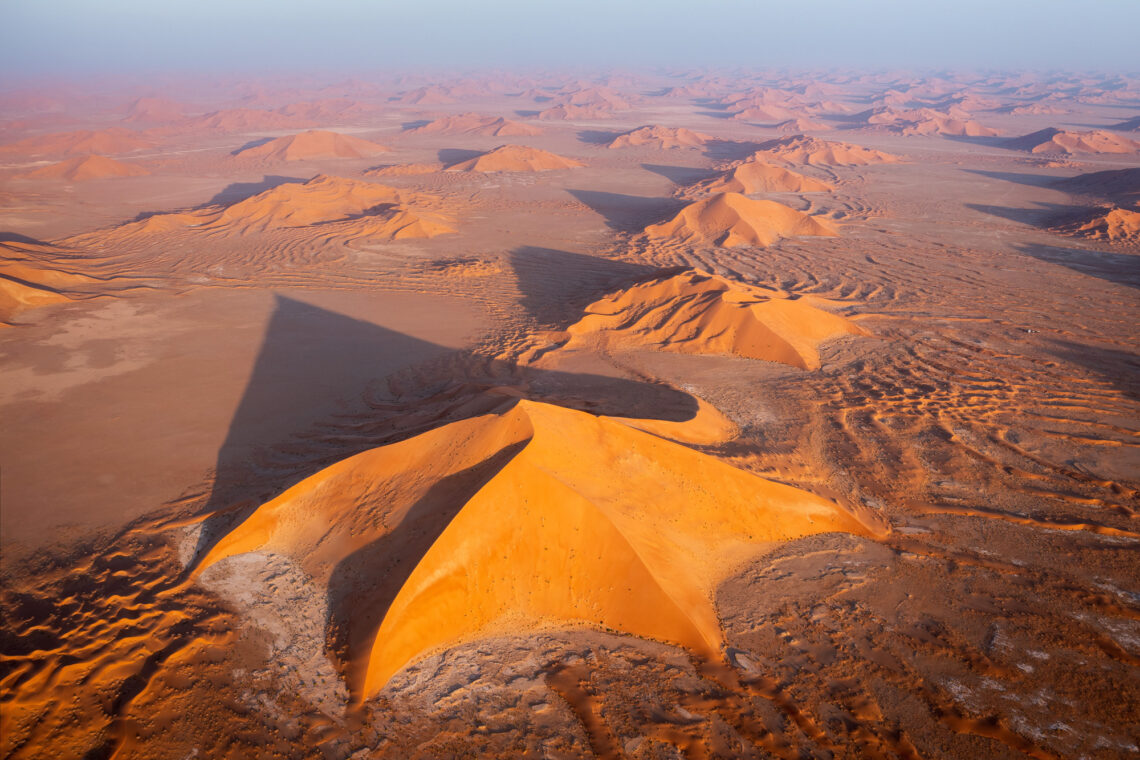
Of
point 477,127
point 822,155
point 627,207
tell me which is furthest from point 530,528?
point 477,127

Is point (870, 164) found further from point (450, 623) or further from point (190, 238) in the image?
point (450, 623)

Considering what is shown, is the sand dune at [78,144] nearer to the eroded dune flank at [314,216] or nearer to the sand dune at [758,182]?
the eroded dune flank at [314,216]

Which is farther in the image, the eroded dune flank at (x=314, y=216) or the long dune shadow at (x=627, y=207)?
the long dune shadow at (x=627, y=207)

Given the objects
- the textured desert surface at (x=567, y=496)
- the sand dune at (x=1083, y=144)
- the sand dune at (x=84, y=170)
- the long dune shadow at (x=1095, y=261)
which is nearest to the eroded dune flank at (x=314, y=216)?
the textured desert surface at (x=567, y=496)

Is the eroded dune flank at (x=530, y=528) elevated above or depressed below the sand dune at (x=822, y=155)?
below

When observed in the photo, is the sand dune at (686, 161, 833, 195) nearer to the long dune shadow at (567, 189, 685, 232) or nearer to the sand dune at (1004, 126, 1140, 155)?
the long dune shadow at (567, 189, 685, 232)

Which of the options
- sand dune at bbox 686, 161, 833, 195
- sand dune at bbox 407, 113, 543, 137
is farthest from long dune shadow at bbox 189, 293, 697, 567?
sand dune at bbox 407, 113, 543, 137
